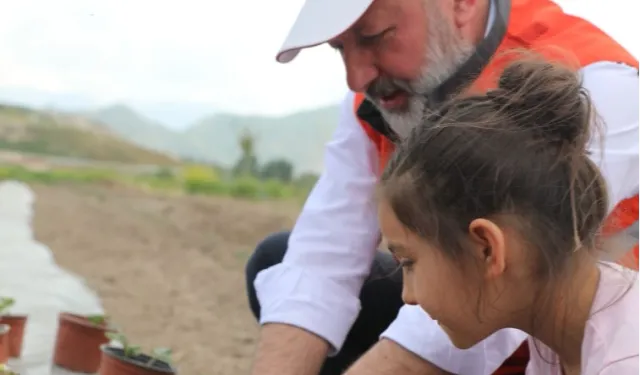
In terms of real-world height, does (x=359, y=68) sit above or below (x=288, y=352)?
above

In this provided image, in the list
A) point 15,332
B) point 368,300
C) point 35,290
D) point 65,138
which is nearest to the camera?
point 368,300

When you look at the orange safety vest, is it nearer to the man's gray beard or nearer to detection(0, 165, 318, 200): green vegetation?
the man's gray beard

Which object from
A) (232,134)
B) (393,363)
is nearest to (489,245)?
(393,363)

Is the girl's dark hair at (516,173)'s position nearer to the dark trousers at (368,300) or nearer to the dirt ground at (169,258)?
the dark trousers at (368,300)

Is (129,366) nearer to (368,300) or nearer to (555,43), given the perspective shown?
(368,300)

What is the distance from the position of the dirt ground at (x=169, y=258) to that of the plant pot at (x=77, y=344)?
0.28 metres

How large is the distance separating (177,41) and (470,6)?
11.1ft

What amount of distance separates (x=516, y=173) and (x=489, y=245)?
73 millimetres

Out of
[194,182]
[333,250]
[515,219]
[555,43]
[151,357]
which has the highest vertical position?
[555,43]

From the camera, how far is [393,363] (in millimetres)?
1220

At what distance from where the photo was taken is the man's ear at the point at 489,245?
33.6 inches

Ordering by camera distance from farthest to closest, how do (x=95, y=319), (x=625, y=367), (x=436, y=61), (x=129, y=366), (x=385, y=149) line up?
(x=95, y=319) → (x=129, y=366) → (x=385, y=149) → (x=436, y=61) → (x=625, y=367)

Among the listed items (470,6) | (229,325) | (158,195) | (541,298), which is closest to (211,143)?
(158,195)

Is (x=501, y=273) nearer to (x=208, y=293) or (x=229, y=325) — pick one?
(x=229, y=325)
